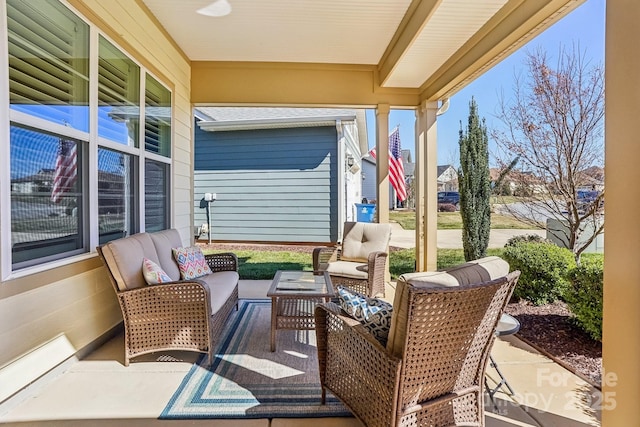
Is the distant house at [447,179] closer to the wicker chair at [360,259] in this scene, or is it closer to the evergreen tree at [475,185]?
the evergreen tree at [475,185]

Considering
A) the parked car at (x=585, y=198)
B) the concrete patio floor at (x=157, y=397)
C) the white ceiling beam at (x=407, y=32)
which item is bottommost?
the concrete patio floor at (x=157, y=397)

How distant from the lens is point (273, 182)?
822 centimetres

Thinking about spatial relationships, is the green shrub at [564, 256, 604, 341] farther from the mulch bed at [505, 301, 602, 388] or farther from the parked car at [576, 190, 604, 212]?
the parked car at [576, 190, 604, 212]

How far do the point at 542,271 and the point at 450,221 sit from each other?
6.76 meters

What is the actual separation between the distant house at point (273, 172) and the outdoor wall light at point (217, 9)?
3.97 meters

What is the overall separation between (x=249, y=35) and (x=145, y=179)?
2.25m

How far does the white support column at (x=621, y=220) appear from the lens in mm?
1392

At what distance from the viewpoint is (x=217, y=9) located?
146 inches

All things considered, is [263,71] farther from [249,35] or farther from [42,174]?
[42,174]

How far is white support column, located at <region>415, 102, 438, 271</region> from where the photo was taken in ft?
17.2

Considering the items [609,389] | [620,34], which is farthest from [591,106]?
[609,389]

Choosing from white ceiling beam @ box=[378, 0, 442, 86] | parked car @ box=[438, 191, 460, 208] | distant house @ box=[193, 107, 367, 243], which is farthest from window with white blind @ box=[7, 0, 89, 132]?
parked car @ box=[438, 191, 460, 208]

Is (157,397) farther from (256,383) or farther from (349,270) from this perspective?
(349,270)

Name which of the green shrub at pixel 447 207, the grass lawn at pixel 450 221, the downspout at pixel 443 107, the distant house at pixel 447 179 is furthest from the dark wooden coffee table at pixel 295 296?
the green shrub at pixel 447 207
